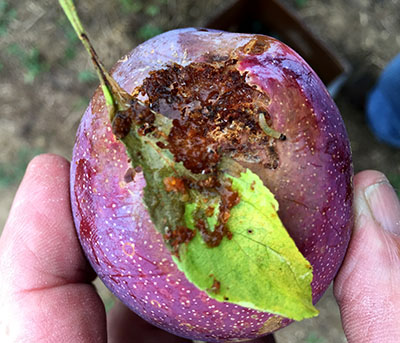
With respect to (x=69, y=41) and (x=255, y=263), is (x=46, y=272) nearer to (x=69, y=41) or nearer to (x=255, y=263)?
(x=255, y=263)

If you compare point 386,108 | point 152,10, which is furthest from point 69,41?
point 386,108

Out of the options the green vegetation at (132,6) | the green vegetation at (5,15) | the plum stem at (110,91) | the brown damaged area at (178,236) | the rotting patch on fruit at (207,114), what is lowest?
the brown damaged area at (178,236)

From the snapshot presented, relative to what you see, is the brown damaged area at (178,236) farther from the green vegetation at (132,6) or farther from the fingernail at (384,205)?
the green vegetation at (132,6)

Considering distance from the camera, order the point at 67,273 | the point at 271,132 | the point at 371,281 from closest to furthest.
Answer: the point at 271,132, the point at 371,281, the point at 67,273

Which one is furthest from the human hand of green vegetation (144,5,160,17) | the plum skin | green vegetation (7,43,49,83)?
green vegetation (144,5,160,17)

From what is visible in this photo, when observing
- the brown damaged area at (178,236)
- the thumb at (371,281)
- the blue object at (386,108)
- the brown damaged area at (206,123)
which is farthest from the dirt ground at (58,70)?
the brown damaged area at (178,236)

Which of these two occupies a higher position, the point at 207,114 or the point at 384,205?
the point at 207,114

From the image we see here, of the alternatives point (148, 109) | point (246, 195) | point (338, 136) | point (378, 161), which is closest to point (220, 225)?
point (246, 195)
